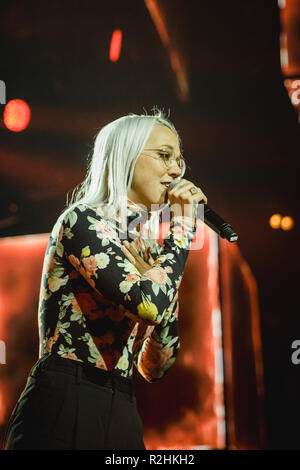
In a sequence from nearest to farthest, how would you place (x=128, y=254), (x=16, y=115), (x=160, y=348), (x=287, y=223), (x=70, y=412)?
(x=70, y=412)
(x=128, y=254)
(x=160, y=348)
(x=287, y=223)
(x=16, y=115)


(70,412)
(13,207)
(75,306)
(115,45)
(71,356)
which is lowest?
(70,412)

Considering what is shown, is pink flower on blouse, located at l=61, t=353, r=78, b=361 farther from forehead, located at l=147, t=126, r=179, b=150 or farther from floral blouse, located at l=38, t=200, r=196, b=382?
forehead, located at l=147, t=126, r=179, b=150

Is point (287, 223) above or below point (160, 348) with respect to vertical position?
above

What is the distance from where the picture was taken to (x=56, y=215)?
2.26 m

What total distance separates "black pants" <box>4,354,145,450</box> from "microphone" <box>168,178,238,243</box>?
457 mm

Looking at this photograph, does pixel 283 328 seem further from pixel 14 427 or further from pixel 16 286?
pixel 14 427

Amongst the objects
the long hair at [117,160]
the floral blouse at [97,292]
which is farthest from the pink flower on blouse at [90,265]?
the long hair at [117,160]

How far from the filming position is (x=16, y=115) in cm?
231

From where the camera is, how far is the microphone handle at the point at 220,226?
1231mm

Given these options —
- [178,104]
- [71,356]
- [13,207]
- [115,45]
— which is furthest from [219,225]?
[115,45]

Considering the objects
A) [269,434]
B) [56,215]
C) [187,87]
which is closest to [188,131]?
[187,87]

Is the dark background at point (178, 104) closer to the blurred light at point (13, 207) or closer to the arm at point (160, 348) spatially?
the blurred light at point (13, 207)

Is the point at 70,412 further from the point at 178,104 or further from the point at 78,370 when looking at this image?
the point at 178,104

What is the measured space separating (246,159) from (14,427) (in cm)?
160
